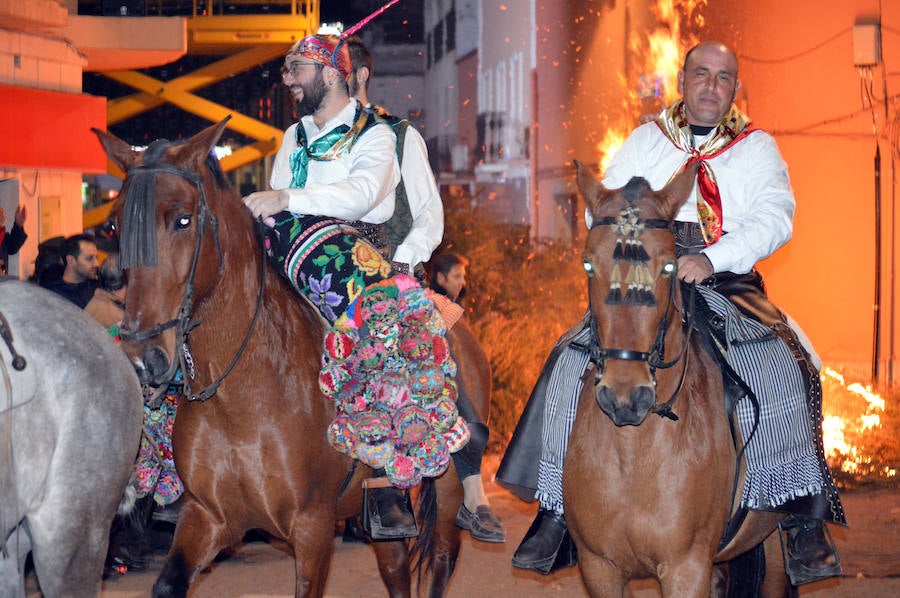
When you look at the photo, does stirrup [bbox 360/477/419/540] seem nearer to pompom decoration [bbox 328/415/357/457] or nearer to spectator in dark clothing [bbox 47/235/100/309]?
pompom decoration [bbox 328/415/357/457]

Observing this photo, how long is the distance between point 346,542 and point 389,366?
3.85 metres

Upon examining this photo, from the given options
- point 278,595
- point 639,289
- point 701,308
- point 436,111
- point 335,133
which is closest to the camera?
point 639,289

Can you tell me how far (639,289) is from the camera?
4402 mm

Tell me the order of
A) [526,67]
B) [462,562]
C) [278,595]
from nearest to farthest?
[278,595]
[462,562]
[526,67]

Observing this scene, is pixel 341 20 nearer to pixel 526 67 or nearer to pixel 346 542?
pixel 526 67

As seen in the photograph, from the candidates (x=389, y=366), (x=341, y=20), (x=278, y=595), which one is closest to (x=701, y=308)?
(x=389, y=366)

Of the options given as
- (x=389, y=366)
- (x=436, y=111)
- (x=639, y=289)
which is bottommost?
(x=389, y=366)

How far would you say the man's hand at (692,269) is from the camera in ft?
16.2

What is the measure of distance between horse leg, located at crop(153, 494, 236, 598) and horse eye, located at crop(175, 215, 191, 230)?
132 centimetres

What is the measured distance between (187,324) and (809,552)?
10.5 ft

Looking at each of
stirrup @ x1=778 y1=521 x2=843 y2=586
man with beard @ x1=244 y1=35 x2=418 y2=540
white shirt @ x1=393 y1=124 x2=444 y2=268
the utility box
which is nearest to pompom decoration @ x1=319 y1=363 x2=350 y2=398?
man with beard @ x1=244 y1=35 x2=418 y2=540

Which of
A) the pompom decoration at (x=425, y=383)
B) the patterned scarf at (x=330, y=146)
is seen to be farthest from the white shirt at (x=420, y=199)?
the pompom decoration at (x=425, y=383)

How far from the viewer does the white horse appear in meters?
4.07

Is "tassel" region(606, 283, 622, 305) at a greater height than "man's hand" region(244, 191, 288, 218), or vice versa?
"man's hand" region(244, 191, 288, 218)
